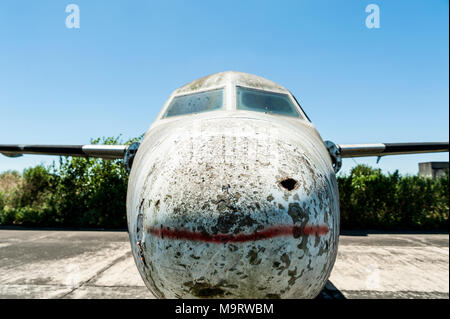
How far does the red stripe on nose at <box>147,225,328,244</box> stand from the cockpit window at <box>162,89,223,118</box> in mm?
1765


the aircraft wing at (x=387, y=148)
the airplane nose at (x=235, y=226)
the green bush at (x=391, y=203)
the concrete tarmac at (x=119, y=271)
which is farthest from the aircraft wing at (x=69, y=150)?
the green bush at (x=391, y=203)

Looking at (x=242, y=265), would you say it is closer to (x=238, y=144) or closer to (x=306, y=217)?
(x=306, y=217)

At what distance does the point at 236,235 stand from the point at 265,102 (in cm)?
229

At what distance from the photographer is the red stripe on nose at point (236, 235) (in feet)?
4.28

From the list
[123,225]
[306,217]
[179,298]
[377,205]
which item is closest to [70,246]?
[123,225]

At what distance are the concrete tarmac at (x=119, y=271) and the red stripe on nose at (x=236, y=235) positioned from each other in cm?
306

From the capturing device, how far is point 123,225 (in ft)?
38.9

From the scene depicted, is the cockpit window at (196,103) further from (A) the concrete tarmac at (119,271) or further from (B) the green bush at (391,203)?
(B) the green bush at (391,203)

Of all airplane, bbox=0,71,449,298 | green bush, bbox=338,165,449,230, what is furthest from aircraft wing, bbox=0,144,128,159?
green bush, bbox=338,165,449,230

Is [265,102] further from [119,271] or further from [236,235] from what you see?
[119,271]

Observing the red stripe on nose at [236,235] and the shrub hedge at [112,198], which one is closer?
the red stripe on nose at [236,235]

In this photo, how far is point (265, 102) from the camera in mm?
3311

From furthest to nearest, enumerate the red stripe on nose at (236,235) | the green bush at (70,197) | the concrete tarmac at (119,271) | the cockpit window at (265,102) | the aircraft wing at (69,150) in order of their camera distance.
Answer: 1. the green bush at (70,197)
2. the aircraft wing at (69,150)
3. the concrete tarmac at (119,271)
4. the cockpit window at (265,102)
5. the red stripe on nose at (236,235)
